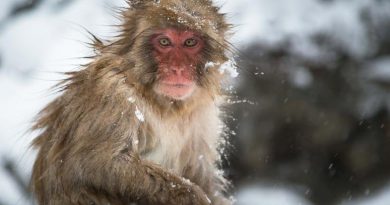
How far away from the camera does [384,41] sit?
828 cm

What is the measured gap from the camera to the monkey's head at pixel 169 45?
4.91 meters

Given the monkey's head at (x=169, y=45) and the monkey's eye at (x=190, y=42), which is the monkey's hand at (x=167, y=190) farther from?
the monkey's eye at (x=190, y=42)

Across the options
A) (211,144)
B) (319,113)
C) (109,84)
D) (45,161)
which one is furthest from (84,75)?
(319,113)

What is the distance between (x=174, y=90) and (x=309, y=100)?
3.75m

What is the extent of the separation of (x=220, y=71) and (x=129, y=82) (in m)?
0.67

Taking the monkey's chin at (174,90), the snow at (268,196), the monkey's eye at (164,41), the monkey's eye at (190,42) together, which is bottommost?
the monkey's chin at (174,90)

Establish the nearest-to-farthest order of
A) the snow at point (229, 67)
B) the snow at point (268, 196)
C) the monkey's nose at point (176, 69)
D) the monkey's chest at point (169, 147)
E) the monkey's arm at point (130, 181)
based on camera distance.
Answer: the monkey's arm at point (130, 181) < the monkey's nose at point (176, 69) < the monkey's chest at point (169, 147) < the snow at point (229, 67) < the snow at point (268, 196)

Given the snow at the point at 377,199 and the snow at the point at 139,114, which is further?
the snow at the point at 377,199

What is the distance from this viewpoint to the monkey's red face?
16.1 feet

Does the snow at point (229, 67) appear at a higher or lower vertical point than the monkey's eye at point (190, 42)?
higher

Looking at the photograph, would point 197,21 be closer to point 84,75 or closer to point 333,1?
point 84,75

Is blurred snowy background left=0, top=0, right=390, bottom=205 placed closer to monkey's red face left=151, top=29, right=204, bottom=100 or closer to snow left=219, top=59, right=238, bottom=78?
snow left=219, top=59, right=238, bottom=78

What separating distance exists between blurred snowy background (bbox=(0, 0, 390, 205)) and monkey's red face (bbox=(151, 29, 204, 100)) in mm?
3173

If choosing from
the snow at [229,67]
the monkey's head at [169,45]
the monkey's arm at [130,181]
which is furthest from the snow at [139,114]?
the snow at [229,67]
